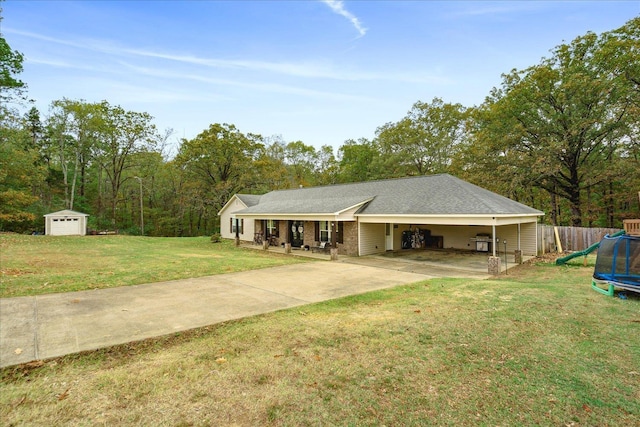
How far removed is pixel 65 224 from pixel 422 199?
28.8m

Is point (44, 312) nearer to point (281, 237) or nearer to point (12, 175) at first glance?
point (281, 237)

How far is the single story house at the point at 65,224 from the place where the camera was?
25.4 meters

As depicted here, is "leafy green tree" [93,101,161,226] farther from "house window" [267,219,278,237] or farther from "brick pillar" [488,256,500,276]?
"brick pillar" [488,256,500,276]

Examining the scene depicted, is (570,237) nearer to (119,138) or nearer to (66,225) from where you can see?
(66,225)

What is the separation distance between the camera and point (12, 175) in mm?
24266

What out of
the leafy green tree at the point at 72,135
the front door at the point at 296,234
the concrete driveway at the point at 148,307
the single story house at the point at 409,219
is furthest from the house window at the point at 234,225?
the leafy green tree at the point at 72,135

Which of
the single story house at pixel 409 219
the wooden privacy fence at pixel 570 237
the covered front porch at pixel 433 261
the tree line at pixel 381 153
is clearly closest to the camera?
the covered front porch at pixel 433 261

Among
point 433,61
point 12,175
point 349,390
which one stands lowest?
point 349,390

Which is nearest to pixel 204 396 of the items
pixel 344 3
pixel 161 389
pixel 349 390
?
pixel 161 389

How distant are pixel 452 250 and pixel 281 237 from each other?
10.8m

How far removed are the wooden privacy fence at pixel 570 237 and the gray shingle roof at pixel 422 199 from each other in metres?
1.64

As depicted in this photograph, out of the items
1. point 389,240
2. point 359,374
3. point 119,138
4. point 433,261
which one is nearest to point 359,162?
point 389,240

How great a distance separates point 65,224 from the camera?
85.2 feet

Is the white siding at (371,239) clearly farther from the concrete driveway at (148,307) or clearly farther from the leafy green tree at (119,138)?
the leafy green tree at (119,138)
